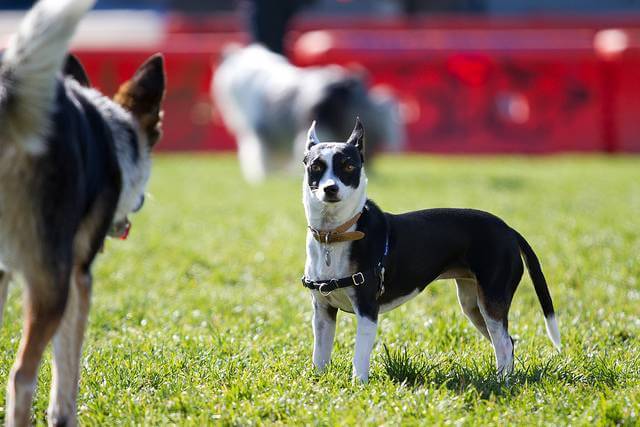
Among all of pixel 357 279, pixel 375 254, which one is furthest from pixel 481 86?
pixel 357 279

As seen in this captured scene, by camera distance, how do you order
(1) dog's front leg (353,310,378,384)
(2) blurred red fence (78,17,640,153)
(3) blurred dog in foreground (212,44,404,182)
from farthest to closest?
(2) blurred red fence (78,17,640,153) → (3) blurred dog in foreground (212,44,404,182) → (1) dog's front leg (353,310,378,384)

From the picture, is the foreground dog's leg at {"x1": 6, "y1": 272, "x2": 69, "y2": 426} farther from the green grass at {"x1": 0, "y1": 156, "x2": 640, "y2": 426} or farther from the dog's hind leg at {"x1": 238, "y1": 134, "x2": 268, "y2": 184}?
the dog's hind leg at {"x1": 238, "y1": 134, "x2": 268, "y2": 184}

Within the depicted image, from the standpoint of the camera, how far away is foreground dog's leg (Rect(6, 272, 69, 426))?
132 inches

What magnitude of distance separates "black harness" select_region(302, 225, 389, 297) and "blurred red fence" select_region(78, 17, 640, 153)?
40.9ft

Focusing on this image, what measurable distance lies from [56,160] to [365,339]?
5.50 ft

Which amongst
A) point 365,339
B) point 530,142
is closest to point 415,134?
point 530,142

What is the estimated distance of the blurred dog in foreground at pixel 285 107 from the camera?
12.9 meters

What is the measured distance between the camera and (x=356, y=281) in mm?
4414

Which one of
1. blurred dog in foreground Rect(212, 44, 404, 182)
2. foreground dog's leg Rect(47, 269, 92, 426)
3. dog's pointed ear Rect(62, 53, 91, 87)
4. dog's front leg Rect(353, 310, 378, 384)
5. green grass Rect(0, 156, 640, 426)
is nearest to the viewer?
foreground dog's leg Rect(47, 269, 92, 426)

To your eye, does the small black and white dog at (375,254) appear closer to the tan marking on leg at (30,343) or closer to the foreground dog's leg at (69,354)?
the foreground dog's leg at (69,354)

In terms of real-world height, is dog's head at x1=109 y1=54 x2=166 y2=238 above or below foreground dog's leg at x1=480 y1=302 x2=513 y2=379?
above

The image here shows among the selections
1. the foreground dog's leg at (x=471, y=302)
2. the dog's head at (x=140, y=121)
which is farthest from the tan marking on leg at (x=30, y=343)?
the foreground dog's leg at (x=471, y=302)

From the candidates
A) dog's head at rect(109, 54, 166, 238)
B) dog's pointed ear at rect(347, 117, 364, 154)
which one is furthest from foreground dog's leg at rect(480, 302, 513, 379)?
dog's head at rect(109, 54, 166, 238)

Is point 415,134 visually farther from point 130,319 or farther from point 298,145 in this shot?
point 130,319
